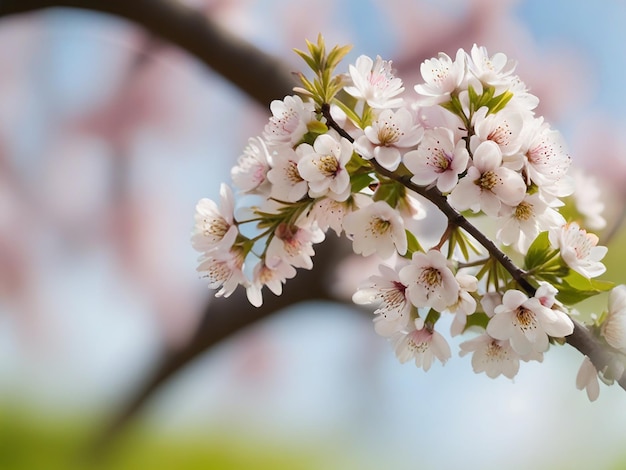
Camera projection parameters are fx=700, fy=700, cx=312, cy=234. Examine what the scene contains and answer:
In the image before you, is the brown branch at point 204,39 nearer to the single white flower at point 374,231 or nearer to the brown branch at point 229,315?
the brown branch at point 229,315

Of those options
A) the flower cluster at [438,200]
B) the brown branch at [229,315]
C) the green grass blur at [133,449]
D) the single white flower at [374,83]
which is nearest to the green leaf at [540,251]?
the flower cluster at [438,200]

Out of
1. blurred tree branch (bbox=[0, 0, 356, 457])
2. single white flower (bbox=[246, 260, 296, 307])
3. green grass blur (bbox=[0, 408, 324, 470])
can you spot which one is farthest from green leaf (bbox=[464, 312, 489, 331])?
green grass blur (bbox=[0, 408, 324, 470])

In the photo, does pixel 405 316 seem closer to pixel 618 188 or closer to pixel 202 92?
pixel 618 188

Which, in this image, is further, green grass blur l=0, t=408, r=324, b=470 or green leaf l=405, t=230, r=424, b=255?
green grass blur l=0, t=408, r=324, b=470

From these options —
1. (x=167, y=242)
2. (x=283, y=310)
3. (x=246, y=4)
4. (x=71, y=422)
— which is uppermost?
(x=246, y=4)

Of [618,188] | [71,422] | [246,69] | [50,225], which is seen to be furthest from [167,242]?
[618,188]

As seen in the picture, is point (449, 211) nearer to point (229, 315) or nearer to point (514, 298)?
point (514, 298)

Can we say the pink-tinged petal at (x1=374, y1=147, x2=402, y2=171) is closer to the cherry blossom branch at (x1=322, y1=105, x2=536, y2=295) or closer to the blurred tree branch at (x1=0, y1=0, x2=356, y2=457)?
the cherry blossom branch at (x1=322, y1=105, x2=536, y2=295)
